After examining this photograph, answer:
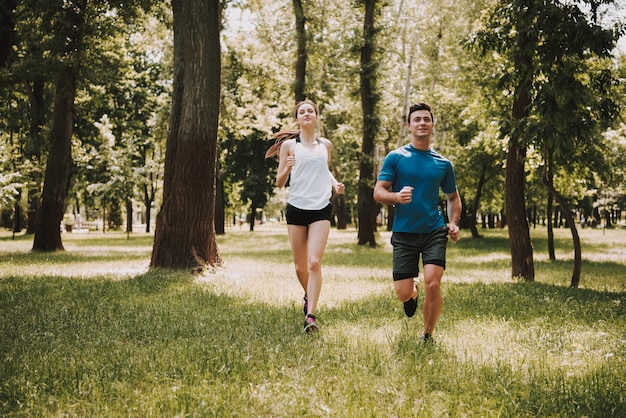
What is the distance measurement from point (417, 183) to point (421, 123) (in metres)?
0.58

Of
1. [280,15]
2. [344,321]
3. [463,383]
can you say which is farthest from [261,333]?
[280,15]

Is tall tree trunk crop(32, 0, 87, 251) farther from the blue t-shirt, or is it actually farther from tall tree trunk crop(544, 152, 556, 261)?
the blue t-shirt

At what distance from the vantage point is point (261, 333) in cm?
569

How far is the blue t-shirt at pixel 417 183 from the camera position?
202 inches

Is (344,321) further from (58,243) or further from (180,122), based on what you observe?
(58,243)

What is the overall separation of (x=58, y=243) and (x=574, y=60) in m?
17.1

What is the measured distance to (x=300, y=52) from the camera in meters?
23.9

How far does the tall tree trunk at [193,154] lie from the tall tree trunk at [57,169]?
8.75 metres

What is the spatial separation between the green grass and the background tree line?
3.40 metres

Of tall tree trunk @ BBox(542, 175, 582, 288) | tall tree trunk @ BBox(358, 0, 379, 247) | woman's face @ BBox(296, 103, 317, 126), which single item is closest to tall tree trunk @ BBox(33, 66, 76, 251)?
tall tree trunk @ BBox(358, 0, 379, 247)

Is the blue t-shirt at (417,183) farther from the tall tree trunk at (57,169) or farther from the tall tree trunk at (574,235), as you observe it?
the tall tree trunk at (57,169)

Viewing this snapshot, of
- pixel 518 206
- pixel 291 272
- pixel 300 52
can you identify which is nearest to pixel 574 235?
pixel 518 206

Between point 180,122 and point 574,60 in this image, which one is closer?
point 574,60

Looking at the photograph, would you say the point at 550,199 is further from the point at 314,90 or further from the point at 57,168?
the point at 57,168
